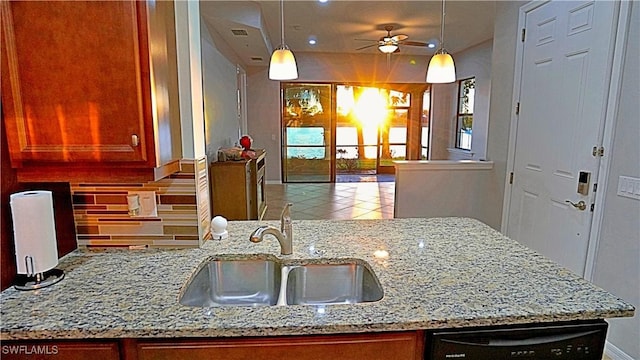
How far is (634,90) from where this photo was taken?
2045 mm

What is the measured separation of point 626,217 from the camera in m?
2.09

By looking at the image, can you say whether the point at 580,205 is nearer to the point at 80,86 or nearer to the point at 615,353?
the point at 615,353

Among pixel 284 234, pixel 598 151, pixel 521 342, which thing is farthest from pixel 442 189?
pixel 521 342

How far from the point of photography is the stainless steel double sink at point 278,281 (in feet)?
4.91

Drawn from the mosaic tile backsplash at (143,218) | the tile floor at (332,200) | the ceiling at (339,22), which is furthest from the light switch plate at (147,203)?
the tile floor at (332,200)

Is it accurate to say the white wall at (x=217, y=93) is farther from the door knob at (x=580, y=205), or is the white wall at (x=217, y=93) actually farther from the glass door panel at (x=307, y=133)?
the door knob at (x=580, y=205)

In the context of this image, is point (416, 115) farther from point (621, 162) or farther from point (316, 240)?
point (316, 240)

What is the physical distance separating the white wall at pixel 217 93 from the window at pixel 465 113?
460 centimetres

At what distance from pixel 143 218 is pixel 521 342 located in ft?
4.81

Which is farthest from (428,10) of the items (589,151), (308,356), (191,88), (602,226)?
(308,356)

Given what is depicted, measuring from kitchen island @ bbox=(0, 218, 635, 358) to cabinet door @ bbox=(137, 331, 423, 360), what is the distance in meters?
0.03

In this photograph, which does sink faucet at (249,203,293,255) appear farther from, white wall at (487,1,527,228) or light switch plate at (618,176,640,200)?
white wall at (487,1,527,228)

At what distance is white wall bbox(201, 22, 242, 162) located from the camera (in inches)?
175

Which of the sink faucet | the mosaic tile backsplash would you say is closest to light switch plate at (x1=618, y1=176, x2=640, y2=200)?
the sink faucet
